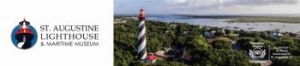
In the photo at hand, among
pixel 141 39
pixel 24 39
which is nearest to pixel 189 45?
pixel 141 39

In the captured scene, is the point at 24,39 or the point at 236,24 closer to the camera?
the point at 24,39

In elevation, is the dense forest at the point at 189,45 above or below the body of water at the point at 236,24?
below

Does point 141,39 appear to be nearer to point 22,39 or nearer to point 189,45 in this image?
point 189,45

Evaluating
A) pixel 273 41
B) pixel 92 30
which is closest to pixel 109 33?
pixel 92 30

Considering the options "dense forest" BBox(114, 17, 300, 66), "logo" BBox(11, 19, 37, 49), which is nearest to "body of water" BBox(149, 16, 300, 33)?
"dense forest" BBox(114, 17, 300, 66)

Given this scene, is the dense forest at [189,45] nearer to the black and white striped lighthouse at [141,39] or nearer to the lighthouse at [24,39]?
the black and white striped lighthouse at [141,39]

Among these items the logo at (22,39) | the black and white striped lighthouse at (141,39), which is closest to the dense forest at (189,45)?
the black and white striped lighthouse at (141,39)
